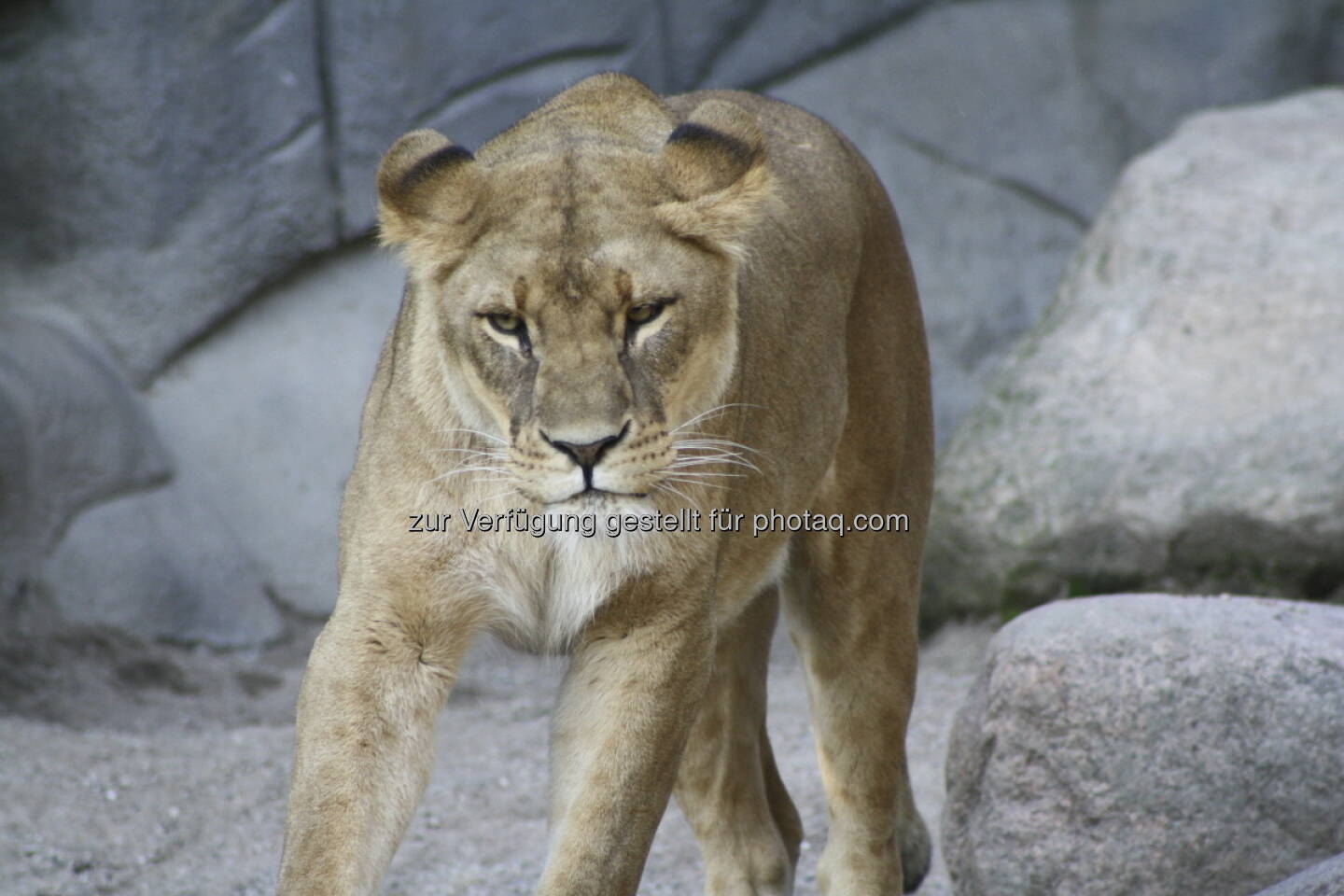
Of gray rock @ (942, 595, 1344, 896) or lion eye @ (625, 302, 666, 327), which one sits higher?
lion eye @ (625, 302, 666, 327)

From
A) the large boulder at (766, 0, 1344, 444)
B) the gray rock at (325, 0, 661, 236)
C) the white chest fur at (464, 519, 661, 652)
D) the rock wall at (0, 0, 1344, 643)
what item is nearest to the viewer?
the white chest fur at (464, 519, 661, 652)

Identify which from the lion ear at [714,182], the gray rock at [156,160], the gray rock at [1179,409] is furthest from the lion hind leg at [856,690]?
the gray rock at [156,160]

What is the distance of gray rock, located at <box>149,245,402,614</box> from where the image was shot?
6520mm

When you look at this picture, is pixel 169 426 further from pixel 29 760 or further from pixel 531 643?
pixel 531 643

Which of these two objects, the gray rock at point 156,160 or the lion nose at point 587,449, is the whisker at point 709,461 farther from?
the gray rock at point 156,160

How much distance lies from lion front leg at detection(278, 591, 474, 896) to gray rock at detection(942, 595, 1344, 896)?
1210 mm

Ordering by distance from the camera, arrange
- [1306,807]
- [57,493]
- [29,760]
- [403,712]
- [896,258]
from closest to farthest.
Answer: [403,712]
[1306,807]
[896,258]
[29,760]
[57,493]

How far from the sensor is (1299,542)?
5250 mm

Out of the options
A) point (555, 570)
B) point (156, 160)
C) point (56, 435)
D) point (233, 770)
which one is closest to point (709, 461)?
point (555, 570)

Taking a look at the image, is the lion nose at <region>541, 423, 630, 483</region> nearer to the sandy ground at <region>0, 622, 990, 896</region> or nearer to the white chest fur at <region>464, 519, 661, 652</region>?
Answer: the white chest fur at <region>464, 519, 661, 652</region>

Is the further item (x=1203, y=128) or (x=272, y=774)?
(x=1203, y=128)

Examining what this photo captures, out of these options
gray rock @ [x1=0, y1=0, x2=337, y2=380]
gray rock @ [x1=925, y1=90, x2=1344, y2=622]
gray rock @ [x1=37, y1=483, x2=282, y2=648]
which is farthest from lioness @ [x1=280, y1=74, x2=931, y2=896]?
gray rock @ [x1=0, y1=0, x2=337, y2=380]

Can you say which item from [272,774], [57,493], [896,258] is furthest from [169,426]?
[896,258]

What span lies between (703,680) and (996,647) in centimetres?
87
